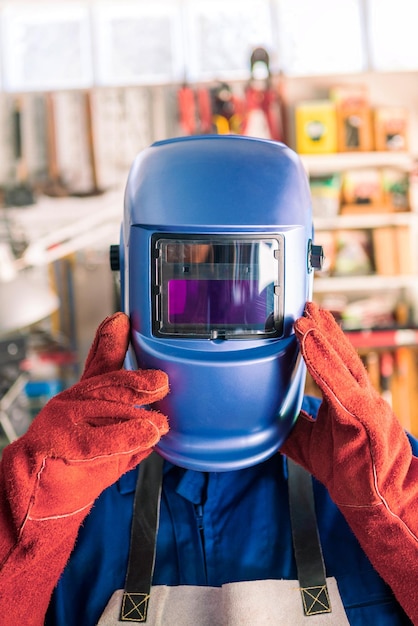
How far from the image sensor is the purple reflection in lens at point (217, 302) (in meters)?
0.77

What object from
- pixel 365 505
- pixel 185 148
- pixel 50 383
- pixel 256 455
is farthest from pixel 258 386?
pixel 50 383

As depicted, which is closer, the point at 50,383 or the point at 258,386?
the point at 258,386

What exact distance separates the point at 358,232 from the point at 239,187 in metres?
3.13

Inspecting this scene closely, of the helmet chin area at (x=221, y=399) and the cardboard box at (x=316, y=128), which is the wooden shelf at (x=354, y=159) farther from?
the helmet chin area at (x=221, y=399)

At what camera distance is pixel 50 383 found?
11.5 feet

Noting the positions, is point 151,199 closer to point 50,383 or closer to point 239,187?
point 239,187

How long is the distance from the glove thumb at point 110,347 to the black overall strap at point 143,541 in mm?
190

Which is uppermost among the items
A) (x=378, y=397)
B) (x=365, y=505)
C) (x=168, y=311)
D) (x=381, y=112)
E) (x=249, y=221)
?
(x=381, y=112)

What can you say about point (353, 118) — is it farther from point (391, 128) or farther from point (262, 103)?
point (262, 103)

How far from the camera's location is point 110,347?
776 millimetres

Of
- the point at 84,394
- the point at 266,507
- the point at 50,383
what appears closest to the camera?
the point at 84,394

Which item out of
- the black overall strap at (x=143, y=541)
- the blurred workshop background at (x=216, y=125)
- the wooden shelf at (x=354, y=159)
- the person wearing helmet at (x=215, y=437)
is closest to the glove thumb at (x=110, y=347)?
the person wearing helmet at (x=215, y=437)

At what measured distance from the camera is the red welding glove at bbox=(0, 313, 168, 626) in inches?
27.2

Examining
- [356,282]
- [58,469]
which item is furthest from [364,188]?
[58,469]
